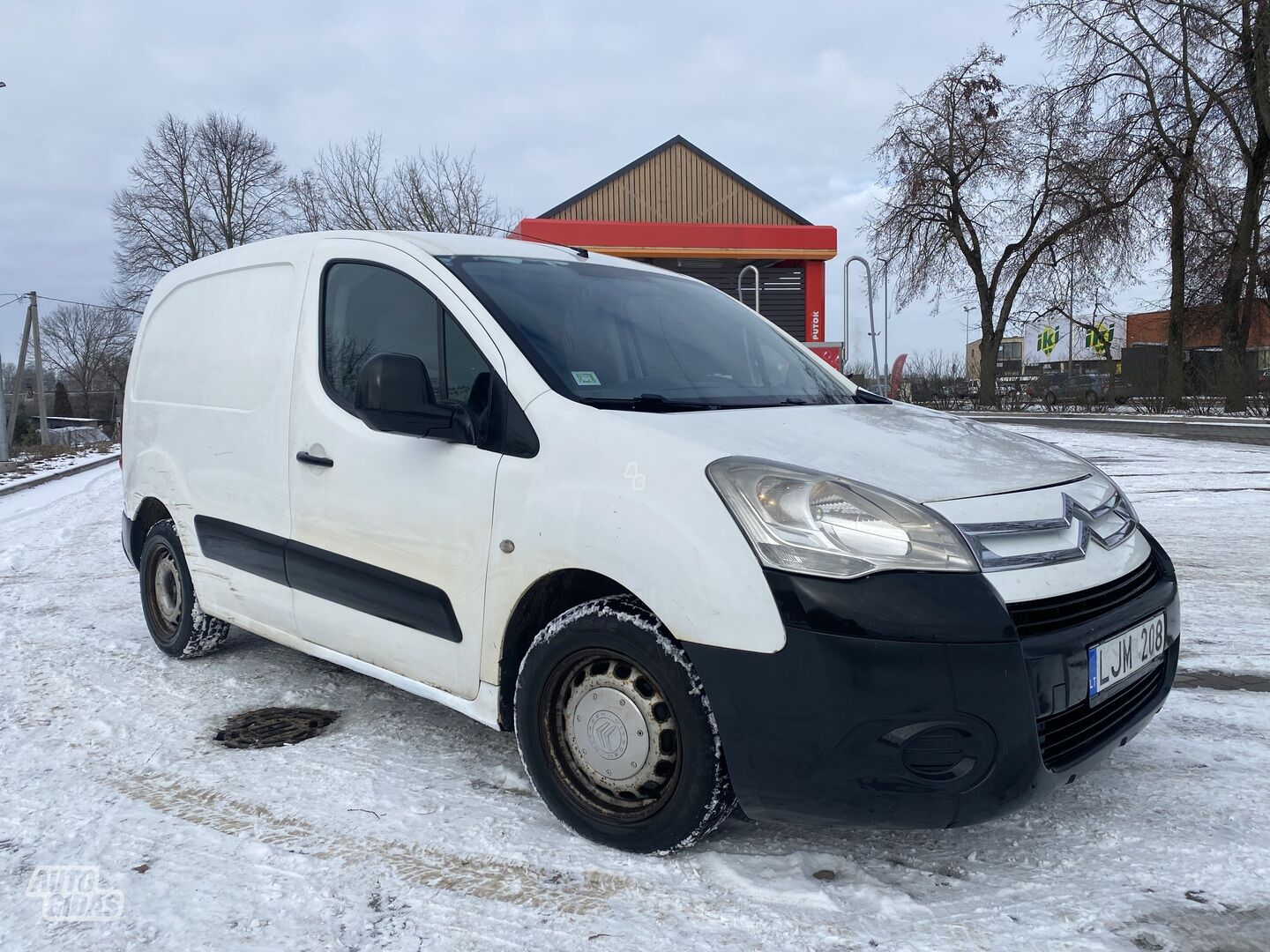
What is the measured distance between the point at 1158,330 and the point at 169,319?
34277mm

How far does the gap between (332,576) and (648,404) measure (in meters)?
1.28

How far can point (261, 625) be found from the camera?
3.71m

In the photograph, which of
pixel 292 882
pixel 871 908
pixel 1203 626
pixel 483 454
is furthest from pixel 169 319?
pixel 1203 626

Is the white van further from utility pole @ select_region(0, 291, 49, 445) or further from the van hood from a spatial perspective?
utility pole @ select_region(0, 291, 49, 445)

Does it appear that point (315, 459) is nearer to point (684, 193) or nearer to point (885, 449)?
point (885, 449)

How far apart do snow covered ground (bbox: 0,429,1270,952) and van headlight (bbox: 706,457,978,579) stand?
32.0 inches

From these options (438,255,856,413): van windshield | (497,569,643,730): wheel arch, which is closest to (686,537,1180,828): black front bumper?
(497,569,643,730): wheel arch

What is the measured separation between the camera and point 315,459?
3252 mm

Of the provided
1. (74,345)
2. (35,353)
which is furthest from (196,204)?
(74,345)

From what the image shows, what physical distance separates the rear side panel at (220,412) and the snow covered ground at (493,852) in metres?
0.52

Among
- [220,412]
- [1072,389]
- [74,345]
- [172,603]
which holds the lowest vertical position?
[172,603]

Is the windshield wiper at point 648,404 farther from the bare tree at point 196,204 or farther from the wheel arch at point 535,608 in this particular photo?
the bare tree at point 196,204

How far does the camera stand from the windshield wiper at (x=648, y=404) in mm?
2635

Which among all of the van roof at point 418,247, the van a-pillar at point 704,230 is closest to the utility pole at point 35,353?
the van a-pillar at point 704,230
